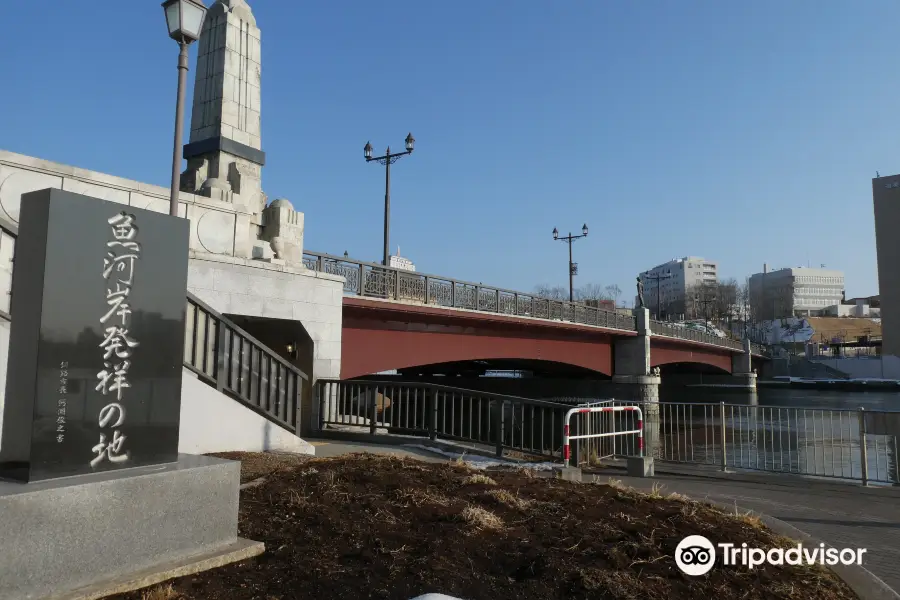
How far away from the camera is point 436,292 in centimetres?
2053

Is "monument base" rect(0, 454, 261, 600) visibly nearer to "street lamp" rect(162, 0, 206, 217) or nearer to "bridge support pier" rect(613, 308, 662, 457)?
"street lamp" rect(162, 0, 206, 217)

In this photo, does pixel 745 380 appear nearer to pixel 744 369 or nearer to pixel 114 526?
pixel 744 369

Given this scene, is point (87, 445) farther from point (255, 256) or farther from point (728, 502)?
point (255, 256)

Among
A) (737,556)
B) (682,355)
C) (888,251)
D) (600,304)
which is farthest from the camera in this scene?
(888,251)

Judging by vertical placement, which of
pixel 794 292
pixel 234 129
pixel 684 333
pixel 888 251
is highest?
pixel 794 292

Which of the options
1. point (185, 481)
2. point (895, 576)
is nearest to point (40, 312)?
point (185, 481)

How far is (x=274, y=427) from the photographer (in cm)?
1016

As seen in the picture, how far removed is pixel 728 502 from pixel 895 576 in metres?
2.89

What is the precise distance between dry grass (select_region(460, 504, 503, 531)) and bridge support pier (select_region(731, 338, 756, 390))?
6298 cm

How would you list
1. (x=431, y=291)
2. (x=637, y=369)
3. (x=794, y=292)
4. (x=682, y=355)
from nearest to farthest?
(x=431, y=291), (x=637, y=369), (x=682, y=355), (x=794, y=292)

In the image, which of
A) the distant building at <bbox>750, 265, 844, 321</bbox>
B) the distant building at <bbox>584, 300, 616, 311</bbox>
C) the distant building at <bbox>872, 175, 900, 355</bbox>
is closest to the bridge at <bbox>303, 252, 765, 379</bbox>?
the distant building at <bbox>584, 300, 616, 311</bbox>

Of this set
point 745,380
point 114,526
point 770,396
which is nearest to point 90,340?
point 114,526

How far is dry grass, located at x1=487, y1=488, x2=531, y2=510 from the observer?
5.57m

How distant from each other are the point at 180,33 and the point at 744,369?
63974 millimetres
